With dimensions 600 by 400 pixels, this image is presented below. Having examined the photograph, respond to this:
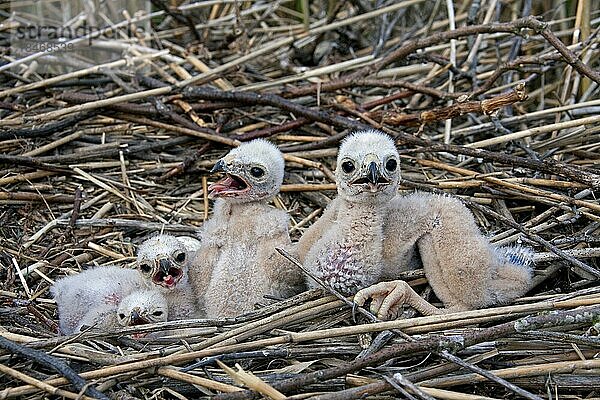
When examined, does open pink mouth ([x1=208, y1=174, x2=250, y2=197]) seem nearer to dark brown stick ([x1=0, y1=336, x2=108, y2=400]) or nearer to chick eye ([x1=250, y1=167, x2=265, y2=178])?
chick eye ([x1=250, y1=167, x2=265, y2=178])

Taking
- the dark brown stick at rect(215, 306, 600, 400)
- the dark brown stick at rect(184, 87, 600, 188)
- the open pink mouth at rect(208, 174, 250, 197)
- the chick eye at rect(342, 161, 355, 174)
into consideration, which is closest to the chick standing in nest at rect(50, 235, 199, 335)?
the open pink mouth at rect(208, 174, 250, 197)

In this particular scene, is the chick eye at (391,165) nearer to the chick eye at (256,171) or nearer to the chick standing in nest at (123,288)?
the chick eye at (256,171)

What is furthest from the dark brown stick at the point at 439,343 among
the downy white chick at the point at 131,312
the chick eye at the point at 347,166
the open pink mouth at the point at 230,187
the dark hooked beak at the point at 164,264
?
the open pink mouth at the point at 230,187

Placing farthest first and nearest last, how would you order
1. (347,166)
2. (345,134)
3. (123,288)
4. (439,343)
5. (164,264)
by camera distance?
(345,134)
(123,288)
(164,264)
(347,166)
(439,343)

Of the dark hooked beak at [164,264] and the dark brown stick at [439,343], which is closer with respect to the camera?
the dark brown stick at [439,343]

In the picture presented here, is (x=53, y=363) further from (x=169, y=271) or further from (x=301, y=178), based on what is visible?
(x=301, y=178)

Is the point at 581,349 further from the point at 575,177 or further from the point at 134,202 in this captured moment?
the point at 134,202

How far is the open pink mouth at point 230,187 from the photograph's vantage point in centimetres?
345

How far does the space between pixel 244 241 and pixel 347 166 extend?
0.64 m

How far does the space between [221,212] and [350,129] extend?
43.0 inches

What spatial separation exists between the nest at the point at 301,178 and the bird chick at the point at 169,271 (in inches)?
16.9

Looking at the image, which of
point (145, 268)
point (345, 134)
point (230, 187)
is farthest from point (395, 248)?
Result: point (345, 134)

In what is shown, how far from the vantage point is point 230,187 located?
348 centimetres

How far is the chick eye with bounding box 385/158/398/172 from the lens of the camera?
10.0 feet
